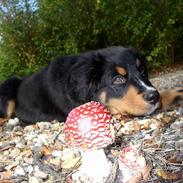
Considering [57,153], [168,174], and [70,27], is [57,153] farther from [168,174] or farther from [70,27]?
[70,27]

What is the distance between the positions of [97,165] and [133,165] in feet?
0.99

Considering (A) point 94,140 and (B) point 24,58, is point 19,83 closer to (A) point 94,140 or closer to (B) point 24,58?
(A) point 94,140

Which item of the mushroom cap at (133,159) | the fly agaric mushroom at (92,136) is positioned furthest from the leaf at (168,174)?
the fly agaric mushroom at (92,136)

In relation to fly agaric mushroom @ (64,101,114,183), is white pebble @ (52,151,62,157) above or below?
below

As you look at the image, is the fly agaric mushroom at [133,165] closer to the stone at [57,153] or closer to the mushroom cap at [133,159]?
the mushroom cap at [133,159]

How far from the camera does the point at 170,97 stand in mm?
5246

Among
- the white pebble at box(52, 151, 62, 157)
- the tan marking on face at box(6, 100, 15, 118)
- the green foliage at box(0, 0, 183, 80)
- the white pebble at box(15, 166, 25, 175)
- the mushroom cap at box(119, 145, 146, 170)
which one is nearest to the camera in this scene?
the mushroom cap at box(119, 145, 146, 170)

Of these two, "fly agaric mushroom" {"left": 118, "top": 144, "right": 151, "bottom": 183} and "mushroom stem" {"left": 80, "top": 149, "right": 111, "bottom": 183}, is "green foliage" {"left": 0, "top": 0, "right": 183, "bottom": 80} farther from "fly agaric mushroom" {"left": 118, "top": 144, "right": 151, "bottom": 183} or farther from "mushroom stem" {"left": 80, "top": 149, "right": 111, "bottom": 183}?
"fly agaric mushroom" {"left": 118, "top": 144, "right": 151, "bottom": 183}

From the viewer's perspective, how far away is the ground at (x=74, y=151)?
136 inches

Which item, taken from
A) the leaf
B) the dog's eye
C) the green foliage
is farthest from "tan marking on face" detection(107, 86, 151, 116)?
the green foliage

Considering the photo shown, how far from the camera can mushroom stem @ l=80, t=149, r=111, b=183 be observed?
11.0 ft

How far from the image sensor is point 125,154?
3188 mm

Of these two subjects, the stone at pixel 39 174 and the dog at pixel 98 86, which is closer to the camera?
the stone at pixel 39 174

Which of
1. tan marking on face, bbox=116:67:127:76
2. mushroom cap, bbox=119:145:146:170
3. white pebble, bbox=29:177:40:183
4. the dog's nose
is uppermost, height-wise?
tan marking on face, bbox=116:67:127:76
